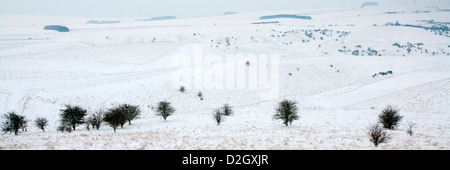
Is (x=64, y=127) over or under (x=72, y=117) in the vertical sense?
under

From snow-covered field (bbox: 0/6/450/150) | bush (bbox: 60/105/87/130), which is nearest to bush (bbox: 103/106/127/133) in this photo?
snow-covered field (bbox: 0/6/450/150)

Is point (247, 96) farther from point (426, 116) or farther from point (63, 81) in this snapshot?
point (63, 81)

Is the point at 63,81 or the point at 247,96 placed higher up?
the point at 63,81

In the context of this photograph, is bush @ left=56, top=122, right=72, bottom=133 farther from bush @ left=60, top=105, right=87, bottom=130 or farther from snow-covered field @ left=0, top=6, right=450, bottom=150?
snow-covered field @ left=0, top=6, right=450, bottom=150

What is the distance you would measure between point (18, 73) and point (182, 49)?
40.8 metres

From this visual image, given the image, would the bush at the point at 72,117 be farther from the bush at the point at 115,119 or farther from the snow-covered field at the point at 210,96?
the bush at the point at 115,119

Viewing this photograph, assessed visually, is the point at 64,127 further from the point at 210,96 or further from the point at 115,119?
the point at 210,96

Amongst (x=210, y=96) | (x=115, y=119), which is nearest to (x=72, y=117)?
(x=115, y=119)

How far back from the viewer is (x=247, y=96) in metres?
40.0

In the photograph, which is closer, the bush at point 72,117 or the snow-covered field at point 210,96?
the snow-covered field at point 210,96

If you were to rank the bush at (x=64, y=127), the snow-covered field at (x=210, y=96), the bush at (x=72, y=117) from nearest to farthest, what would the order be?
the snow-covered field at (x=210, y=96), the bush at (x=64, y=127), the bush at (x=72, y=117)

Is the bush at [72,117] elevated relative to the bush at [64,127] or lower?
elevated

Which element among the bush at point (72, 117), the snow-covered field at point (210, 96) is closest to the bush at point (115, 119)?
the snow-covered field at point (210, 96)
